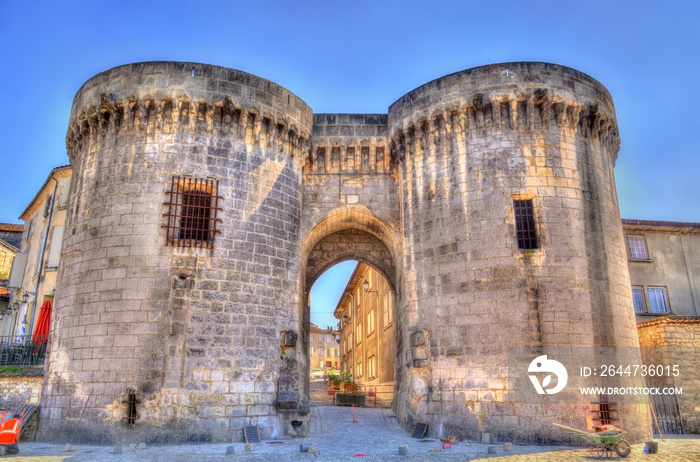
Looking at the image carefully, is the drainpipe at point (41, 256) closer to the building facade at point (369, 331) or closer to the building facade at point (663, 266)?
the building facade at point (369, 331)

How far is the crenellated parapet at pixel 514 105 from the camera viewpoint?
13.4 metres

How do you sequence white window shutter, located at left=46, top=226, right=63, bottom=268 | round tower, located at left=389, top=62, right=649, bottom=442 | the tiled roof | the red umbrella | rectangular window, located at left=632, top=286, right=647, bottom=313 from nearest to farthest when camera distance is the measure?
round tower, located at left=389, top=62, right=649, bottom=442
the red umbrella
the tiled roof
white window shutter, located at left=46, top=226, right=63, bottom=268
rectangular window, located at left=632, top=286, right=647, bottom=313

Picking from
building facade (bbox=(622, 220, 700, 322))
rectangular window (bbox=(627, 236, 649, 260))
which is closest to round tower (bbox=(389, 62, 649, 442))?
rectangular window (bbox=(627, 236, 649, 260))

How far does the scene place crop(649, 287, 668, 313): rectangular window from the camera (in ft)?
66.5

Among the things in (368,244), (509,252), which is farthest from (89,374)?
A: (509,252)

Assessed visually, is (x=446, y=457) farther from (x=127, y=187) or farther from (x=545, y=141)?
(x=127, y=187)

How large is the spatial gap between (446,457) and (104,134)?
37.1ft

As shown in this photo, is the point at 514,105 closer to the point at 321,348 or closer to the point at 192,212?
the point at 192,212

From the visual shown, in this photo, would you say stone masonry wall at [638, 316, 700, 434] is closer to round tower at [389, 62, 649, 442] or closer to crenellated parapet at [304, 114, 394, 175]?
round tower at [389, 62, 649, 442]

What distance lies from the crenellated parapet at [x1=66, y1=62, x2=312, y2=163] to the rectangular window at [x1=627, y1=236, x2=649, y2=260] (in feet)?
49.1

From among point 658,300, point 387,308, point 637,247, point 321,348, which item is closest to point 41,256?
point 387,308

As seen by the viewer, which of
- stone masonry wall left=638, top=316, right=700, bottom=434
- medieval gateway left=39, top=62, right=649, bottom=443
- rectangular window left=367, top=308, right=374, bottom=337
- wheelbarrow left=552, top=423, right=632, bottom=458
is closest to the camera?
wheelbarrow left=552, top=423, right=632, bottom=458

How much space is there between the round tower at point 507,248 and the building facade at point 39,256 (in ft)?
44.4

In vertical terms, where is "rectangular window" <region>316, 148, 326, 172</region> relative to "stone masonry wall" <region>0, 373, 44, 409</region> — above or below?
above
